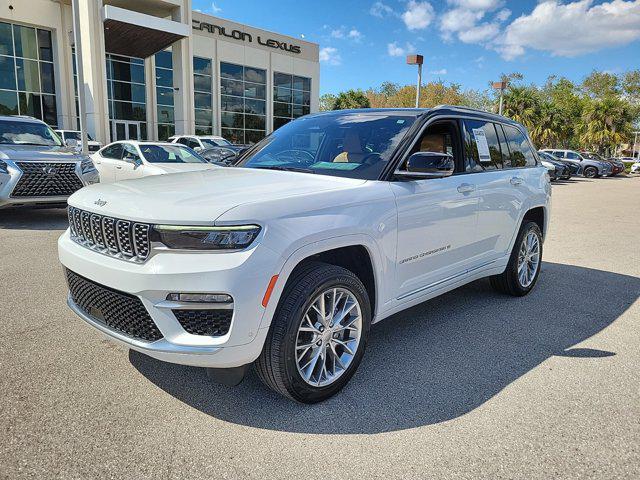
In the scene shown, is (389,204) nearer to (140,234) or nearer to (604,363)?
(140,234)

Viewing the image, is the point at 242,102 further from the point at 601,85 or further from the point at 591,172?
the point at 601,85

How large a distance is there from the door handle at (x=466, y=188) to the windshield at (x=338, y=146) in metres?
0.70

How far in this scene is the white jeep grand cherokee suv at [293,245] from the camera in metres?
2.48

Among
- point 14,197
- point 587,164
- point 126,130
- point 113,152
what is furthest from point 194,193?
point 587,164

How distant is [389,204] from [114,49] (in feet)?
93.2

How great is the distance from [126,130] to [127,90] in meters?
2.38

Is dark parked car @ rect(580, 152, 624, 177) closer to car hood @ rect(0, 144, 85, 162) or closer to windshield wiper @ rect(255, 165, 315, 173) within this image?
car hood @ rect(0, 144, 85, 162)

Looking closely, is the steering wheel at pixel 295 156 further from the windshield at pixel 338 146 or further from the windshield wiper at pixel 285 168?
the windshield wiper at pixel 285 168

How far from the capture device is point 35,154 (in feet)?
27.9

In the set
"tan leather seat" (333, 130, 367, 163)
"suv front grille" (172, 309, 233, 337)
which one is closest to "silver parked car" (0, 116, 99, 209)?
"tan leather seat" (333, 130, 367, 163)

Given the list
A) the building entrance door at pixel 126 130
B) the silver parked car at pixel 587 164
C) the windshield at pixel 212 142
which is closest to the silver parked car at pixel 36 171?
the windshield at pixel 212 142

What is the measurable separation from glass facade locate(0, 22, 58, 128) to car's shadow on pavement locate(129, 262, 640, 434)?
2761cm

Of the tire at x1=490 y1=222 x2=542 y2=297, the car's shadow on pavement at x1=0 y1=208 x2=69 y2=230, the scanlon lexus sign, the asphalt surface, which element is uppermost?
the scanlon lexus sign

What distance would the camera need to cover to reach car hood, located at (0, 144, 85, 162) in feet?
27.3
